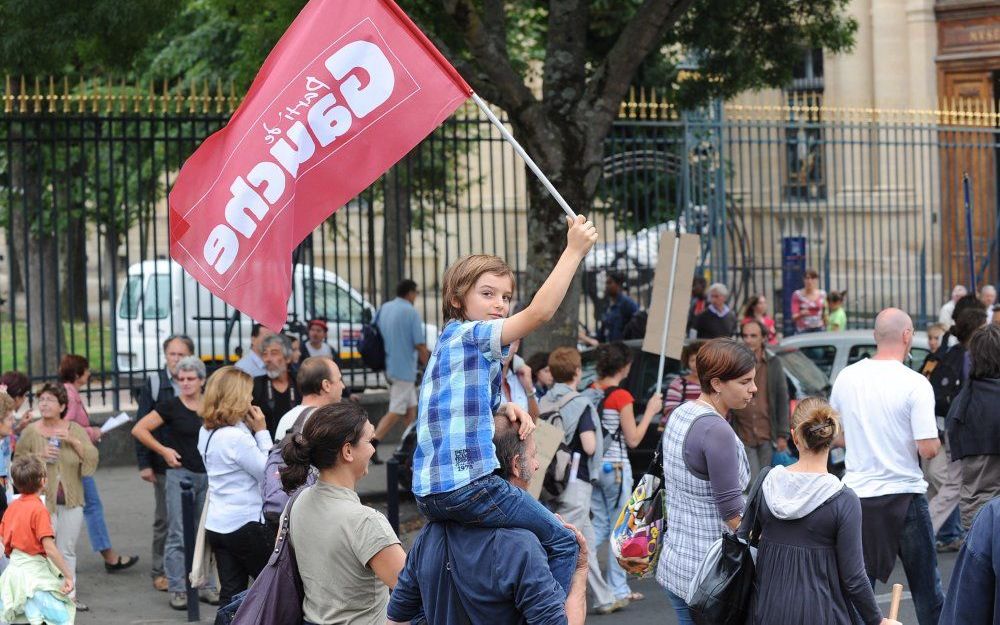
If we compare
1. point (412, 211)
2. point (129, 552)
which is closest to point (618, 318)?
point (412, 211)

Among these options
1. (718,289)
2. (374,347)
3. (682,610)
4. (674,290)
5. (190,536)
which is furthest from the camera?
(718,289)

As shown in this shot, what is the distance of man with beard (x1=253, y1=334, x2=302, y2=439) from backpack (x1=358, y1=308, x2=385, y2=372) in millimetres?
3776

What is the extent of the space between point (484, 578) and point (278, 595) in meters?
0.83

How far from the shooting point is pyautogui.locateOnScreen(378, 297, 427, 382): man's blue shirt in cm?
1373

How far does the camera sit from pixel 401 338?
13.8 meters

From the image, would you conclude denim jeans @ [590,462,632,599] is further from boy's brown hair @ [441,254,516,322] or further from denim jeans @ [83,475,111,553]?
boy's brown hair @ [441,254,516,322]

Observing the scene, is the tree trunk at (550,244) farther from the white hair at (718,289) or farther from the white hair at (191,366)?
the white hair at (718,289)

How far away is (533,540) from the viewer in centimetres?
415

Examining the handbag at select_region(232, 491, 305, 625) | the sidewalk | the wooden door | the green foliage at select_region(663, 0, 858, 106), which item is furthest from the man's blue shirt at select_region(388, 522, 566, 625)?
the wooden door

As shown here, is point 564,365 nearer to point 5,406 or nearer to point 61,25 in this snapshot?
point 5,406

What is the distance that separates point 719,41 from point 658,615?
7.75 meters

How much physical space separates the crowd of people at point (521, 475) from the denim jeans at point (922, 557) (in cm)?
1

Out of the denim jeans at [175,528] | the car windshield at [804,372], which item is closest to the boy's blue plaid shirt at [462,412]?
the denim jeans at [175,528]

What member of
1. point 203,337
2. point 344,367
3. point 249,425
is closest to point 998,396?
point 249,425
